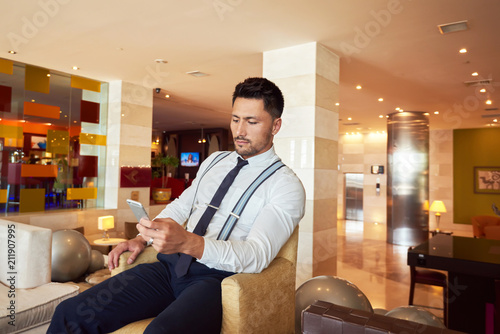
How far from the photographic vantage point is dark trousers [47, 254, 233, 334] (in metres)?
1.54

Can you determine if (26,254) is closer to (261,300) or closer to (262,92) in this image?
(261,300)

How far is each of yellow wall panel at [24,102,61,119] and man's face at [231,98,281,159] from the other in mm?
5500

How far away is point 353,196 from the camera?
49.0 feet

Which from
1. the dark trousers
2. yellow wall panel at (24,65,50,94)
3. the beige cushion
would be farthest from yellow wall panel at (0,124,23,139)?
the dark trousers

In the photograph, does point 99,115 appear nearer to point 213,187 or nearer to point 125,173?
point 125,173

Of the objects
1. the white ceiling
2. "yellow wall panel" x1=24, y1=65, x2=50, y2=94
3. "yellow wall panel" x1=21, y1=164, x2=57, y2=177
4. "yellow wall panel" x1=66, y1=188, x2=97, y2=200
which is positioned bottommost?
"yellow wall panel" x1=66, y1=188, x2=97, y2=200

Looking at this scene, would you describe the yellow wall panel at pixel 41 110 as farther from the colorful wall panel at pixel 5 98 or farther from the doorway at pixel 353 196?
the doorway at pixel 353 196

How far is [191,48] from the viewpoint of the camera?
5086 millimetres

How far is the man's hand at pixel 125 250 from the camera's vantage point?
2.04 meters

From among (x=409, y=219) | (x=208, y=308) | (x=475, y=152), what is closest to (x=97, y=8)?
(x=208, y=308)

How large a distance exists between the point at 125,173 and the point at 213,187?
18.4 ft

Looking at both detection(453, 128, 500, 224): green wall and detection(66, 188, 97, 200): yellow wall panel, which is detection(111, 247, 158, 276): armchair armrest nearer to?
detection(66, 188, 97, 200): yellow wall panel

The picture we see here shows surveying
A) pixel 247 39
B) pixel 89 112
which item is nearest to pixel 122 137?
pixel 89 112

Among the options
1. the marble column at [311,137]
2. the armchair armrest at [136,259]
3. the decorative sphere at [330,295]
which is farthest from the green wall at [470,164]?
the armchair armrest at [136,259]
